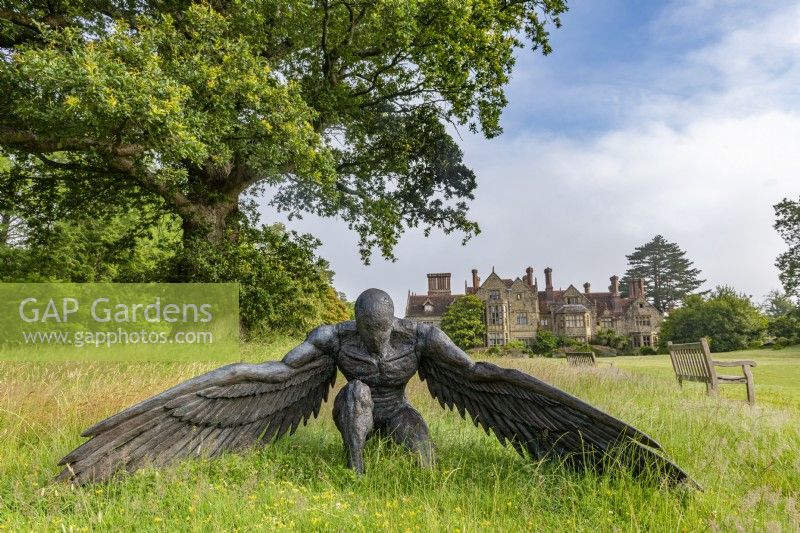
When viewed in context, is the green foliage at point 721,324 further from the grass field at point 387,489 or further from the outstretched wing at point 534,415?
the outstretched wing at point 534,415

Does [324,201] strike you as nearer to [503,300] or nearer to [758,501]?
[758,501]

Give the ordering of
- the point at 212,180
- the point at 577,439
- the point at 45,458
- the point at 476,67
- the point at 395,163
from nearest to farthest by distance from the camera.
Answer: the point at 577,439 → the point at 45,458 → the point at 476,67 → the point at 212,180 → the point at 395,163

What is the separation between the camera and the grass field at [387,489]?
129 inches

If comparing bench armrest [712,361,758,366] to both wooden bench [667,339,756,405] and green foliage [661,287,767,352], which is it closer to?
wooden bench [667,339,756,405]

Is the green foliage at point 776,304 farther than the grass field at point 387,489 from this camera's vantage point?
Yes

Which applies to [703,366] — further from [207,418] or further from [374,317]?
[207,418]

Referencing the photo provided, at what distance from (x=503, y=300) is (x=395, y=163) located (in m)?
36.0

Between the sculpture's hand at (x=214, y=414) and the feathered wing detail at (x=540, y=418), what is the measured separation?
1009mm

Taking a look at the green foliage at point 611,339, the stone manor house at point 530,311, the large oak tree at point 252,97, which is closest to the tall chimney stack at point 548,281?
the stone manor house at point 530,311

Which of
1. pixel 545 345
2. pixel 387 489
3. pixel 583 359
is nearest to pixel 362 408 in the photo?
pixel 387 489

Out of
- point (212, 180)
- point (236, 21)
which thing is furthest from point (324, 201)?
point (236, 21)

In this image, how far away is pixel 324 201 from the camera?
62.7ft

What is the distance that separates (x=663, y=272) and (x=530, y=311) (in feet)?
94.6

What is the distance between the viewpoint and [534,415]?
4.24 meters
